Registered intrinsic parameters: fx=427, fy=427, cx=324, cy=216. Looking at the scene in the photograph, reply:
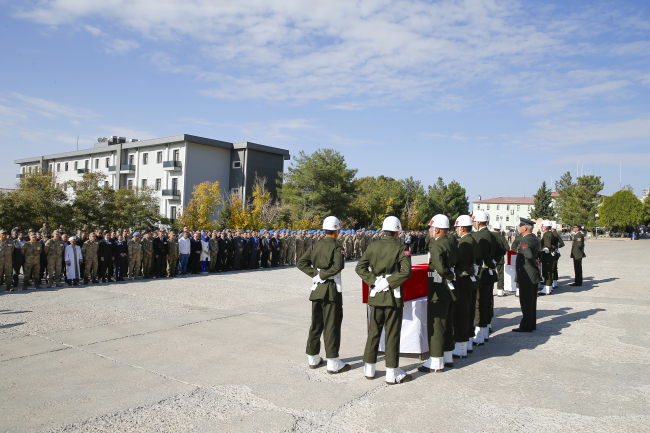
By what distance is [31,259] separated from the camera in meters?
12.6

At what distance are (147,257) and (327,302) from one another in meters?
12.0

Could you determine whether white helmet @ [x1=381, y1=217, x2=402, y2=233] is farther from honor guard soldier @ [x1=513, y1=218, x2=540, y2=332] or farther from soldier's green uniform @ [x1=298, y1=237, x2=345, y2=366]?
honor guard soldier @ [x1=513, y1=218, x2=540, y2=332]

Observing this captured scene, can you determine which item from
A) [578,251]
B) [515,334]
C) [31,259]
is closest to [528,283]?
[515,334]

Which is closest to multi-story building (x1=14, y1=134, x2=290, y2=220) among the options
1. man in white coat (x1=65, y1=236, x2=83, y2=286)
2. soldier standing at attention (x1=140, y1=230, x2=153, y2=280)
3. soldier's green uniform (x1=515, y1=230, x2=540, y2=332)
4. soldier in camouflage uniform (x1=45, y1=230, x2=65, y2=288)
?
soldier standing at attention (x1=140, y1=230, x2=153, y2=280)

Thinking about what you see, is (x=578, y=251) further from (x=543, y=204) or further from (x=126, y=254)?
(x=543, y=204)

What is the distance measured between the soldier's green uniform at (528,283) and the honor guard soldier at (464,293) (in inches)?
85.8

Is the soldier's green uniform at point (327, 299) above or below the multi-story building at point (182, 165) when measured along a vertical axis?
below

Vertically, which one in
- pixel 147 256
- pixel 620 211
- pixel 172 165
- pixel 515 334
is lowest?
pixel 515 334

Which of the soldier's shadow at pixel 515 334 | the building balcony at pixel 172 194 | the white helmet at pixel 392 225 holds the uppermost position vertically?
the building balcony at pixel 172 194

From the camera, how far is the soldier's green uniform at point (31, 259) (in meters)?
12.6

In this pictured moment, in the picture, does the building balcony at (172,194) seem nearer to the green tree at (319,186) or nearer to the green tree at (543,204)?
the green tree at (319,186)

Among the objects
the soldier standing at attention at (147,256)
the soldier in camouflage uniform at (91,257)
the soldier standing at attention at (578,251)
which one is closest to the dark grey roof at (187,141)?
the soldier standing at attention at (147,256)

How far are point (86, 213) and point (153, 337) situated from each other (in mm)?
22888

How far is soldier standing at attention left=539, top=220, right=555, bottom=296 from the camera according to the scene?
43.2 ft
